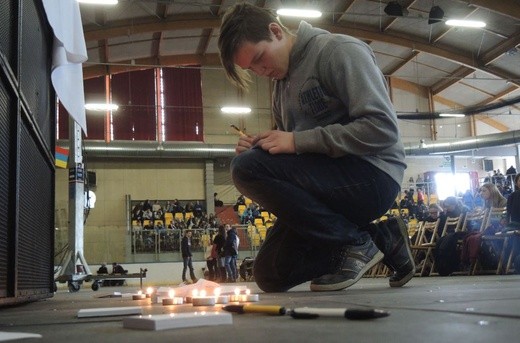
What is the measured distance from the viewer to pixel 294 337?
0.70 meters

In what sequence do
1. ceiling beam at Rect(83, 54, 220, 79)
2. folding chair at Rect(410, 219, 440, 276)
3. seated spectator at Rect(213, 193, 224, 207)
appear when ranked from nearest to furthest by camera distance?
folding chair at Rect(410, 219, 440, 276)
ceiling beam at Rect(83, 54, 220, 79)
seated spectator at Rect(213, 193, 224, 207)

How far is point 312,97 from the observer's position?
210cm

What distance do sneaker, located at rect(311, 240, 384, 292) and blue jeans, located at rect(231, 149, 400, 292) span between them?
0.03m

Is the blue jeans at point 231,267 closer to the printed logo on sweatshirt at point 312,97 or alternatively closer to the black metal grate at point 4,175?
the printed logo on sweatshirt at point 312,97

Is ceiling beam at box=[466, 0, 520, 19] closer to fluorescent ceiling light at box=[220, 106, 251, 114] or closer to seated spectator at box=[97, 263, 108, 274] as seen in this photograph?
fluorescent ceiling light at box=[220, 106, 251, 114]

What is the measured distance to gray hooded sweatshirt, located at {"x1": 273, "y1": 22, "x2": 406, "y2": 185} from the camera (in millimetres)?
1859

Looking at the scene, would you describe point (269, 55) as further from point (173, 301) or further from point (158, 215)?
point (158, 215)

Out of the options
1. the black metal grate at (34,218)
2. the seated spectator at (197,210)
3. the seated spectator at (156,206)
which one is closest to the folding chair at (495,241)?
the black metal grate at (34,218)

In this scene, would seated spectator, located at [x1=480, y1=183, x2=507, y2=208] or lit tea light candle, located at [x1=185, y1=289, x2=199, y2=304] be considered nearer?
lit tea light candle, located at [x1=185, y1=289, x2=199, y2=304]

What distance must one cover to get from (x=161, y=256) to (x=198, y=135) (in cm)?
567

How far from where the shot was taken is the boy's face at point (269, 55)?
2.06 m

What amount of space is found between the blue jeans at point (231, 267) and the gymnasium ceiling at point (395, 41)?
517 cm

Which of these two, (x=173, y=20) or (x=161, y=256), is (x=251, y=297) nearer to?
(x=161, y=256)

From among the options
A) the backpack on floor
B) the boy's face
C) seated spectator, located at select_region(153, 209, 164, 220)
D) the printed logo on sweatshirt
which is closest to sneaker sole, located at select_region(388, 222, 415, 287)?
the printed logo on sweatshirt
